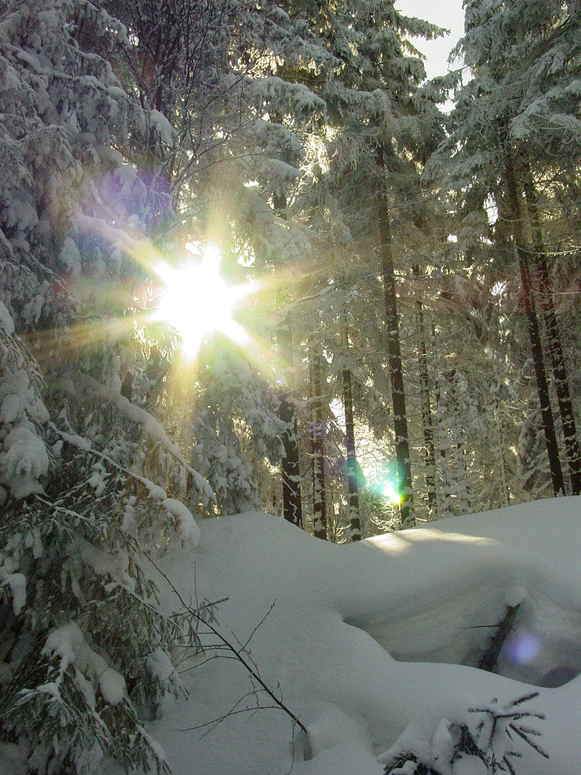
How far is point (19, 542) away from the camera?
379 centimetres

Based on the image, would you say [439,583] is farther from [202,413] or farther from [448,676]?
[202,413]

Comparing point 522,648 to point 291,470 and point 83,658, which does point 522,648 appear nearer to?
point 83,658

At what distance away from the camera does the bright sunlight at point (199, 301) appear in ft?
19.0

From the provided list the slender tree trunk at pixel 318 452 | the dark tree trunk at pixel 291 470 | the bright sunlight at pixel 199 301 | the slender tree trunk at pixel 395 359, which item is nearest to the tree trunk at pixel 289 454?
the dark tree trunk at pixel 291 470

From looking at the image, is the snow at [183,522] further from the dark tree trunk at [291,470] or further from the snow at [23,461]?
the dark tree trunk at [291,470]

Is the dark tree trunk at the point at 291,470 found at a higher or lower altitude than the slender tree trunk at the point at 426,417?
lower

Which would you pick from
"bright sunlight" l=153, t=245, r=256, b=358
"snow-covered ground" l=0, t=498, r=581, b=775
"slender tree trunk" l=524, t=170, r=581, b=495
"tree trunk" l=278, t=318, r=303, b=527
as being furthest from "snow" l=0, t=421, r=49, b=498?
"slender tree trunk" l=524, t=170, r=581, b=495

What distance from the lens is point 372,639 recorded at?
4.29 m

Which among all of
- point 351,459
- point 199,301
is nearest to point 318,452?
point 351,459

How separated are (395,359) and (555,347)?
3.88 m

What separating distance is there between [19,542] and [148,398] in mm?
2591

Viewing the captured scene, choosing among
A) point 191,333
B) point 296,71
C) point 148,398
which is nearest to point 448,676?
point 148,398

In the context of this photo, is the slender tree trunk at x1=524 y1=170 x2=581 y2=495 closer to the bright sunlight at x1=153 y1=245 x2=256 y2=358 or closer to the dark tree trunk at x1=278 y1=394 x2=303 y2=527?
the dark tree trunk at x1=278 y1=394 x2=303 y2=527

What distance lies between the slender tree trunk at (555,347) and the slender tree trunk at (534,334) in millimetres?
255
